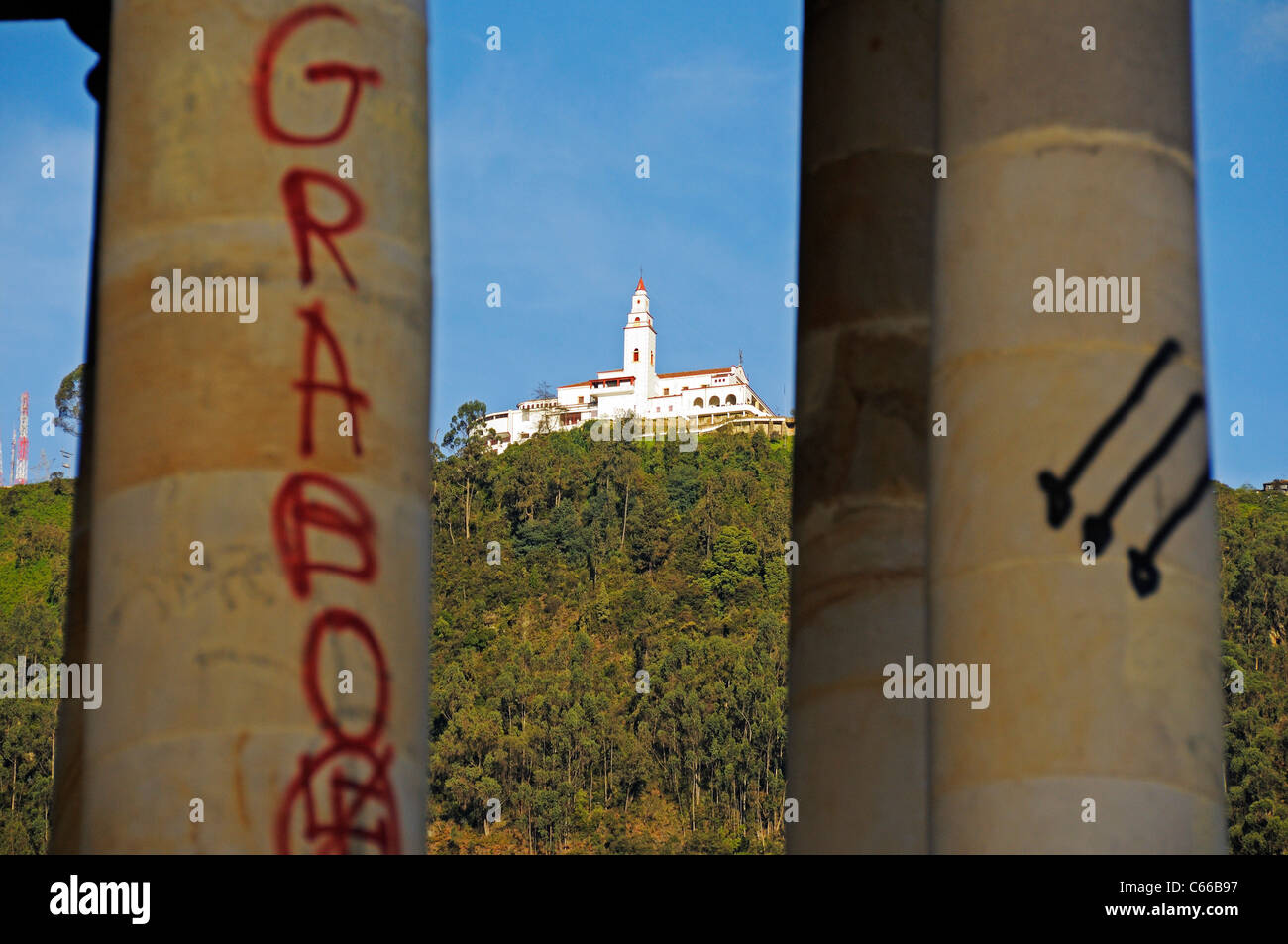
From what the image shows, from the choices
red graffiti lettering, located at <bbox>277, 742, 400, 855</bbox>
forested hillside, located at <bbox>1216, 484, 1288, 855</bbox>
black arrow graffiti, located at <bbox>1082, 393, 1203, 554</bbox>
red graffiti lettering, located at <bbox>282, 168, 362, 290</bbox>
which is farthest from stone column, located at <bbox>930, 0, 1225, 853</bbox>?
forested hillside, located at <bbox>1216, 484, 1288, 855</bbox>

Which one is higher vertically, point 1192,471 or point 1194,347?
point 1194,347

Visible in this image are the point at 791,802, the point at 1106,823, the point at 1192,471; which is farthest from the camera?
the point at 791,802

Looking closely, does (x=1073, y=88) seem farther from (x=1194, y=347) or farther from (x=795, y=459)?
(x=795, y=459)

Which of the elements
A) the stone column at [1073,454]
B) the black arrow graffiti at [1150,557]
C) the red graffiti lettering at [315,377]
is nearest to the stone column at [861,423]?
the stone column at [1073,454]

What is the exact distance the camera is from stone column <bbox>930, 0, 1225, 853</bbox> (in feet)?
32.1

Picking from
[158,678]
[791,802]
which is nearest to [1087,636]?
[158,678]

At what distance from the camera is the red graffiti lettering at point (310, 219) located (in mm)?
10539

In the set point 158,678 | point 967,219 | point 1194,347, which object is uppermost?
point 967,219

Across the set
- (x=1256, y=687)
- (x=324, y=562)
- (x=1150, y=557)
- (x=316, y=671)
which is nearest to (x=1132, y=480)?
(x=1150, y=557)

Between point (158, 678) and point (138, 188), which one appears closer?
point (158, 678)

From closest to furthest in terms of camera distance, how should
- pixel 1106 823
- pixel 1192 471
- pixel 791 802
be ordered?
pixel 1106 823 < pixel 1192 471 < pixel 791 802

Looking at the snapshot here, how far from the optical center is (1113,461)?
10148 mm

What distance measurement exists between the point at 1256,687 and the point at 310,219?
532 feet

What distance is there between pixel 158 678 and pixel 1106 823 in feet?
15.2
